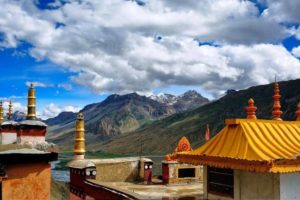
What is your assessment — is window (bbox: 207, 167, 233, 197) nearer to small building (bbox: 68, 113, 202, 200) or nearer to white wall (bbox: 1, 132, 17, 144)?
small building (bbox: 68, 113, 202, 200)

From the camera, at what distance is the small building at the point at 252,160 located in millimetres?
12500

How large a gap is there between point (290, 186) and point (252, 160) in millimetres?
2017

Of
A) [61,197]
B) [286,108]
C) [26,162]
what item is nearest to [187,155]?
[26,162]

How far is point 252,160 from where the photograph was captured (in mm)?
12281

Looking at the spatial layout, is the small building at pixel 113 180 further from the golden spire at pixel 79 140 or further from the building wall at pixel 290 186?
the building wall at pixel 290 186

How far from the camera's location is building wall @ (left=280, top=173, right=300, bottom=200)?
1296cm

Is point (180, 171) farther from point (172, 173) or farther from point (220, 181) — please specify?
point (220, 181)

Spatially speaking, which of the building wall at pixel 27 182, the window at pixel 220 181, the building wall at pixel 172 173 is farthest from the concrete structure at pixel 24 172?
the building wall at pixel 172 173

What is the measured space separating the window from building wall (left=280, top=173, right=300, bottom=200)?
179 centimetres

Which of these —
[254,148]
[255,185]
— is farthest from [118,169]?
[254,148]

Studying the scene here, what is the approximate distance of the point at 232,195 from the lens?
13.8 meters

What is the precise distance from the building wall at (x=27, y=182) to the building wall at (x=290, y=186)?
9.09 m

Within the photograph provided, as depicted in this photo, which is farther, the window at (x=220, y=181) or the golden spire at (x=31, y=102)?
the golden spire at (x=31, y=102)

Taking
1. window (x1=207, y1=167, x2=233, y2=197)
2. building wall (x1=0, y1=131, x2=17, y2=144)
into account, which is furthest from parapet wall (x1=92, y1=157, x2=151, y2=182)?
window (x1=207, y1=167, x2=233, y2=197)
